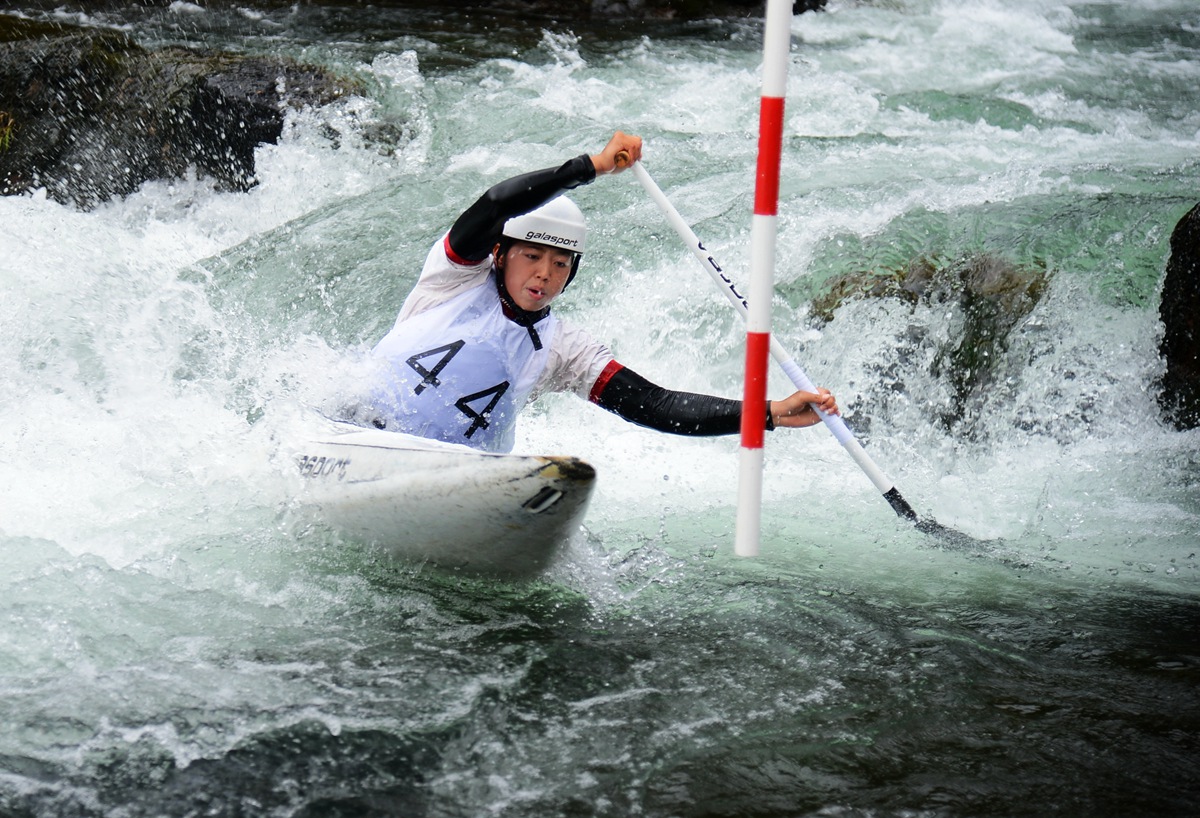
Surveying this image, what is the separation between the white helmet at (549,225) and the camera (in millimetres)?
3811

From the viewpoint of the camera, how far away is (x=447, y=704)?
10.1 ft

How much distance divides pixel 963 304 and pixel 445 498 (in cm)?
330

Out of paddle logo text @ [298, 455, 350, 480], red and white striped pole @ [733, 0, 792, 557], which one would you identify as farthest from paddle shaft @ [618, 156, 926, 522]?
paddle logo text @ [298, 455, 350, 480]

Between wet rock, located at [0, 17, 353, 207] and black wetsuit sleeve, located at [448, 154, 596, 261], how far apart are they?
15.6 feet

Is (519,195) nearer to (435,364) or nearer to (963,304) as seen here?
(435,364)

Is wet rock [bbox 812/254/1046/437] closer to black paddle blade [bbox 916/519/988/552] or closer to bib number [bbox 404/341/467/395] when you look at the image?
black paddle blade [bbox 916/519/988/552]

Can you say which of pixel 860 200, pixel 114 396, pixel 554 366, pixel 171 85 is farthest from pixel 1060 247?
pixel 171 85

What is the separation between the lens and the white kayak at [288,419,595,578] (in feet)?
11.4

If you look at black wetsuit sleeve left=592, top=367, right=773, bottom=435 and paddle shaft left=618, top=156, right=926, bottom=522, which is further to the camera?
paddle shaft left=618, top=156, right=926, bottom=522

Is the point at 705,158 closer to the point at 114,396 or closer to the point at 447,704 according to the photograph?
the point at 114,396

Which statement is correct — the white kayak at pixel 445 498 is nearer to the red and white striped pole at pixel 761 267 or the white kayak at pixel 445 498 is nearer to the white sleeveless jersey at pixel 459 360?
the white sleeveless jersey at pixel 459 360

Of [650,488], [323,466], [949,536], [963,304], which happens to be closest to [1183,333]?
[963,304]

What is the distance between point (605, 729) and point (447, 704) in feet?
1.36

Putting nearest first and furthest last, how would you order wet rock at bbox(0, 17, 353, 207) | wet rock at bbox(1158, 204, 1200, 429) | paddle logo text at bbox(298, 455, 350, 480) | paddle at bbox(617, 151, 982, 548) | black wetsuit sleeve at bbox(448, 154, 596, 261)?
black wetsuit sleeve at bbox(448, 154, 596, 261) → paddle logo text at bbox(298, 455, 350, 480) → paddle at bbox(617, 151, 982, 548) → wet rock at bbox(1158, 204, 1200, 429) → wet rock at bbox(0, 17, 353, 207)
